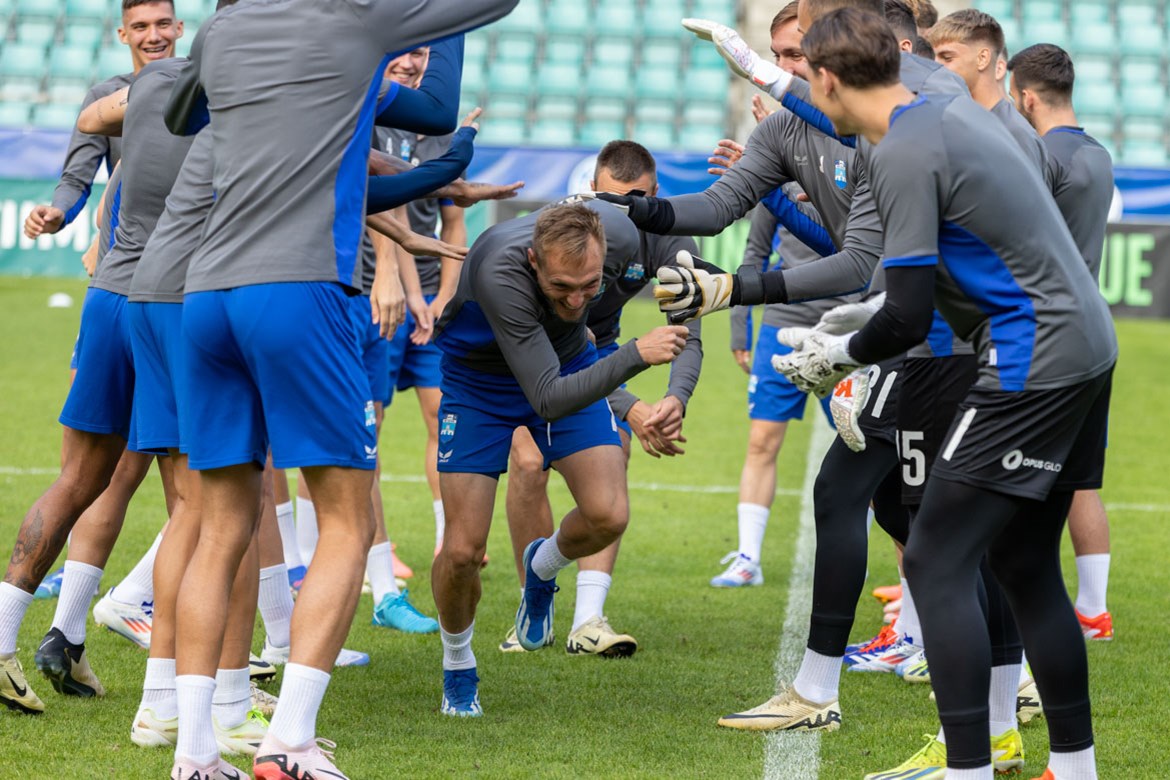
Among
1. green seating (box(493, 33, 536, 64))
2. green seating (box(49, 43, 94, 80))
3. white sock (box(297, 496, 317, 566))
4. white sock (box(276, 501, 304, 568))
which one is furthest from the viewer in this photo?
green seating (box(493, 33, 536, 64))

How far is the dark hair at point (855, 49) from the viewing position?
346cm

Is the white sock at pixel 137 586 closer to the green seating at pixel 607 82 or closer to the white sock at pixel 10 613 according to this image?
the white sock at pixel 10 613

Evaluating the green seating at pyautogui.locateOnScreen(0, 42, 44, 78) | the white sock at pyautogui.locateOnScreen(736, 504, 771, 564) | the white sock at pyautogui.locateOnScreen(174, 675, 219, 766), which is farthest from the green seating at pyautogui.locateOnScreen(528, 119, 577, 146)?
the white sock at pyautogui.locateOnScreen(174, 675, 219, 766)

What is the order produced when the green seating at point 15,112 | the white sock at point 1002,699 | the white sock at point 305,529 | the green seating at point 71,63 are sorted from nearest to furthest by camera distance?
1. the white sock at point 1002,699
2. the white sock at point 305,529
3. the green seating at point 15,112
4. the green seating at point 71,63

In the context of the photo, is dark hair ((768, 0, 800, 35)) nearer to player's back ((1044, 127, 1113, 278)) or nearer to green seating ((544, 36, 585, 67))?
player's back ((1044, 127, 1113, 278))

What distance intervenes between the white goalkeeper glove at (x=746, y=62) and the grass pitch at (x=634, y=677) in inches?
86.2

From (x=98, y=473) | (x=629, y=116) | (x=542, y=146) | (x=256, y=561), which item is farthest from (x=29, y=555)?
(x=629, y=116)

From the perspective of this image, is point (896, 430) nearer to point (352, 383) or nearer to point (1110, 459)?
point (352, 383)

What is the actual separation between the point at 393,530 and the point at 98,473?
3595 mm

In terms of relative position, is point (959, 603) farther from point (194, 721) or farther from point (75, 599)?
point (75, 599)

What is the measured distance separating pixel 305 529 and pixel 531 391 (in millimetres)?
2695

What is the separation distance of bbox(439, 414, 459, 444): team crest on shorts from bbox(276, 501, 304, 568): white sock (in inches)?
65.8

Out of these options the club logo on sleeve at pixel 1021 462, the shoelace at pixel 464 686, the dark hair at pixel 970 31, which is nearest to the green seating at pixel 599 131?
the dark hair at pixel 970 31

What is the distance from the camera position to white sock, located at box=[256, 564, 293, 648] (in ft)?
17.4
